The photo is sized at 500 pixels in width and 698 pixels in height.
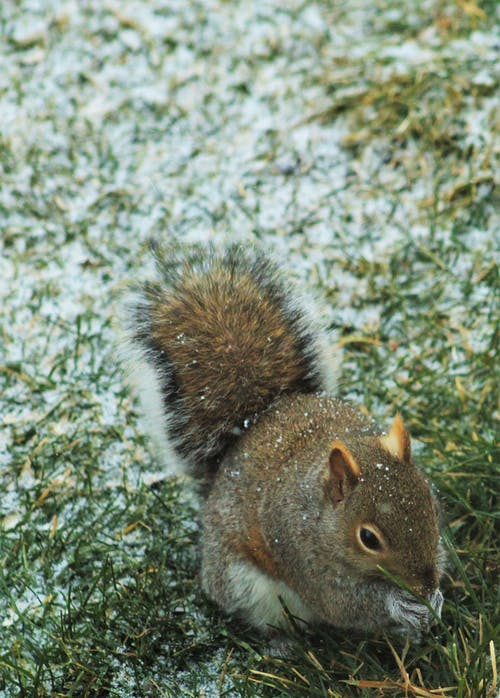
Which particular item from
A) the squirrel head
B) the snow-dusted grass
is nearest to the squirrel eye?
the squirrel head

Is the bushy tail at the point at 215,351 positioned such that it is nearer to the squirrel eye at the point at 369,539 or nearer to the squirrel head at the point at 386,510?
the squirrel head at the point at 386,510

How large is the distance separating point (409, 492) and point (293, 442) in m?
0.40

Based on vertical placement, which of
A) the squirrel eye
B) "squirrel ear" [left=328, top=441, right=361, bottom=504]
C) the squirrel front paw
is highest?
"squirrel ear" [left=328, top=441, right=361, bottom=504]

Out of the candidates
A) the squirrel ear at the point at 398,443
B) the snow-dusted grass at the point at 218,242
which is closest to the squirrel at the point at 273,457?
the squirrel ear at the point at 398,443

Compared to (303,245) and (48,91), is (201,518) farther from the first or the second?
(48,91)

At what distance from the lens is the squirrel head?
200 cm

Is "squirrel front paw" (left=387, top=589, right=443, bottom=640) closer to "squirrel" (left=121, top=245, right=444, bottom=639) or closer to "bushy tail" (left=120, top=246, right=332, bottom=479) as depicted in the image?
"squirrel" (left=121, top=245, right=444, bottom=639)

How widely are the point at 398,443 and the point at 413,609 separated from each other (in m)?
0.36

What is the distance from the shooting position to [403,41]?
3.94 meters

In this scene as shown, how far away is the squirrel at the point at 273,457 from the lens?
2066 millimetres

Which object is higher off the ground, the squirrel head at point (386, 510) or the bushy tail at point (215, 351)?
the bushy tail at point (215, 351)

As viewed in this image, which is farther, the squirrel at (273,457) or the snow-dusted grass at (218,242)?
the snow-dusted grass at (218,242)

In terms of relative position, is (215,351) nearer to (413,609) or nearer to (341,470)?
(341,470)

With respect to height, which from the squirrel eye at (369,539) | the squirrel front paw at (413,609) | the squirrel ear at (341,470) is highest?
the squirrel ear at (341,470)
